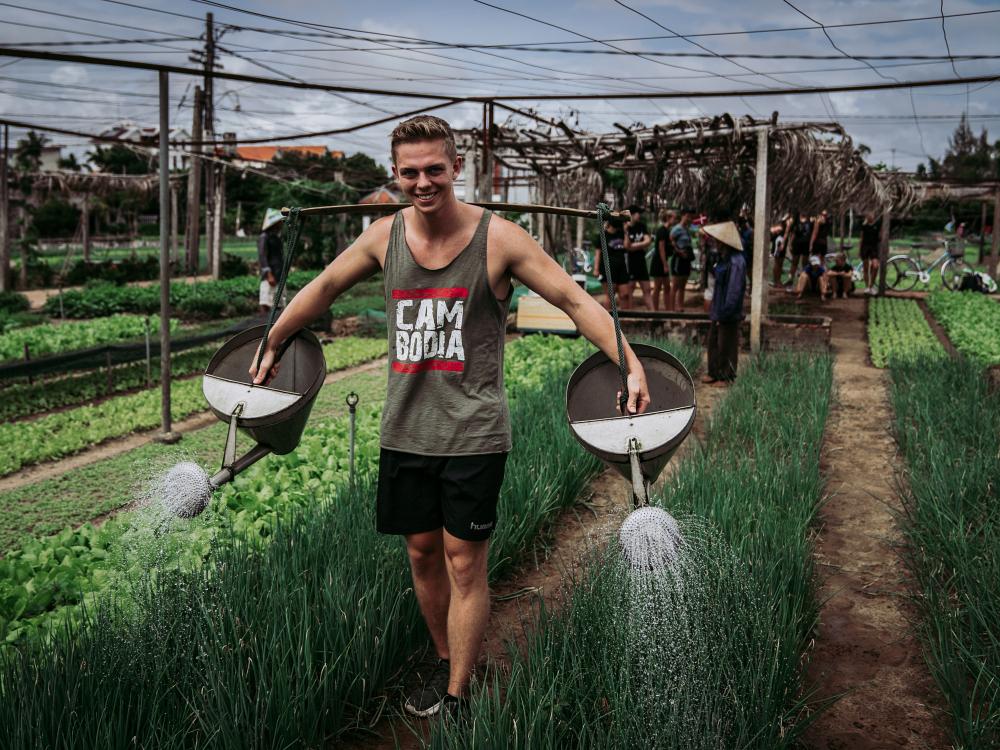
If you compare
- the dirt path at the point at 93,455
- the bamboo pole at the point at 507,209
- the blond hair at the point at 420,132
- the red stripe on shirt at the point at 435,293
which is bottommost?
the dirt path at the point at 93,455

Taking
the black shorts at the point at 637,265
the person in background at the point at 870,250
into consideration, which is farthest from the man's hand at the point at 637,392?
the person in background at the point at 870,250

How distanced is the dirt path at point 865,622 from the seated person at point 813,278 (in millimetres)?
9877

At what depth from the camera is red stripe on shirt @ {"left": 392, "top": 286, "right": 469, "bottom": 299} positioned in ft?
6.81

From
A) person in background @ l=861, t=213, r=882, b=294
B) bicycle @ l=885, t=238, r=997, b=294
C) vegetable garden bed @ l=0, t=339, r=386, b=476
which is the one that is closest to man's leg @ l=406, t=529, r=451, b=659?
vegetable garden bed @ l=0, t=339, r=386, b=476

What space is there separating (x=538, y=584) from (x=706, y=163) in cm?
741

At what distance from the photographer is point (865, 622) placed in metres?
2.99

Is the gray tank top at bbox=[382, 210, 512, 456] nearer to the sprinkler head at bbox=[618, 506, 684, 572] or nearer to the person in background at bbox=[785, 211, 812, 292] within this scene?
the sprinkler head at bbox=[618, 506, 684, 572]

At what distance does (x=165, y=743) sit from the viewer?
1730mm

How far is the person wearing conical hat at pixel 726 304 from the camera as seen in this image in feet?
21.6

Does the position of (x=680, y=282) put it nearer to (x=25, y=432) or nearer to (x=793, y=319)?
(x=793, y=319)

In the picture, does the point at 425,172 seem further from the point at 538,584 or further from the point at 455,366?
the point at 538,584

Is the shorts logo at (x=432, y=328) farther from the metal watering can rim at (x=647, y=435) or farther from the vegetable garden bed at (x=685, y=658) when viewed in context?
the vegetable garden bed at (x=685, y=658)

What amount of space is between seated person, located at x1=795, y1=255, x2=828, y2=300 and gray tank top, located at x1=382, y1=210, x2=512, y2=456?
1354 cm

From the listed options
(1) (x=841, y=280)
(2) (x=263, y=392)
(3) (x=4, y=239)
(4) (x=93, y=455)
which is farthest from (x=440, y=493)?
(1) (x=841, y=280)
